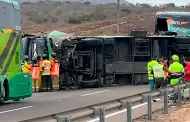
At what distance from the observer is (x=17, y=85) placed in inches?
761

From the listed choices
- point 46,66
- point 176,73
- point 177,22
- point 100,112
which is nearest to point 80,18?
point 177,22

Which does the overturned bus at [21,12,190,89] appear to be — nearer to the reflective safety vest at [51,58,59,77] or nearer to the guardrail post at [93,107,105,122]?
the reflective safety vest at [51,58,59,77]

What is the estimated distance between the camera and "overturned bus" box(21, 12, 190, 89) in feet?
90.2

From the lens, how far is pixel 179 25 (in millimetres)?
31172

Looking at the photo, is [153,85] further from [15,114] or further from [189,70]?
[15,114]

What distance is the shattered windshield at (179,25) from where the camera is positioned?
31.0 m

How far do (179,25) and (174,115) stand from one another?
1709cm

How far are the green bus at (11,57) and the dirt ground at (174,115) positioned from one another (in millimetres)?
5600

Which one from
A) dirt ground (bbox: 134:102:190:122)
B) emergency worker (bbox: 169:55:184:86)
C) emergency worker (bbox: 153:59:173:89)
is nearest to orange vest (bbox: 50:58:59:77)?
emergency worker (bbox: 153:59:173:89)

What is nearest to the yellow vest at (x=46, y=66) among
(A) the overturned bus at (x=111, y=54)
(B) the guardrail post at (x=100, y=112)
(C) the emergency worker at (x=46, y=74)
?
(C) the emergency worker at (x=46, y=74)

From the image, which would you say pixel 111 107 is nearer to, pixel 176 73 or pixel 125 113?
pixel 125 113

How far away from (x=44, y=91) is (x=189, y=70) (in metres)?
8.56

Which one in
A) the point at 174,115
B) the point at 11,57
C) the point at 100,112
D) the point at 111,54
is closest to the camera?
the point at 100,112

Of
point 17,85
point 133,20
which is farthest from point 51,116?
point 133,20
